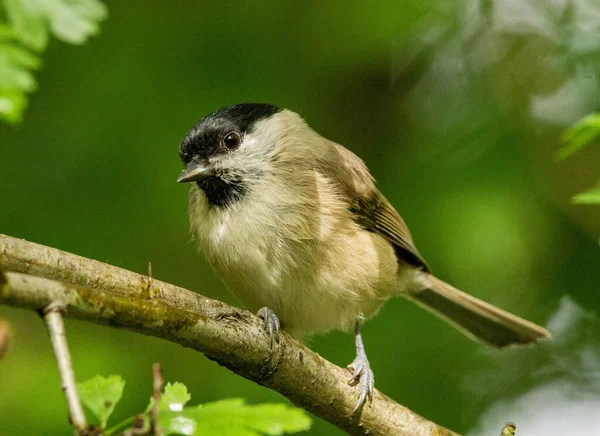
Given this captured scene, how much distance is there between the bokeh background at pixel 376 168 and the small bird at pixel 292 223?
20.2 inches

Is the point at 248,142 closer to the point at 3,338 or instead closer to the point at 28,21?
the point at 28,21

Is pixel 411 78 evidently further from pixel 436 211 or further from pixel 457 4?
pixel 436 211

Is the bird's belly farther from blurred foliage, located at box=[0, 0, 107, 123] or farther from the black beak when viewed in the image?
blurred foliage, located at box=[0, 0, 107, 123]

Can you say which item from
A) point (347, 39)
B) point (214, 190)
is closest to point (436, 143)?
point (347, 39)

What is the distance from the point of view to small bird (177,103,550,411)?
3834 millimetres

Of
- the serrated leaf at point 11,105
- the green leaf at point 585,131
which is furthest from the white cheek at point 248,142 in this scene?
the serrated leaf at point 11,105

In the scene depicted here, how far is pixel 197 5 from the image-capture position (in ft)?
16.0

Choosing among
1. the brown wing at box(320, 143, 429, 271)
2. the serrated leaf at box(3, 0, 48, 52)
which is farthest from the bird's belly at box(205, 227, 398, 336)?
the serrated leaf at box(3, 0, 48, 52)

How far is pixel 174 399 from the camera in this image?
204 cm

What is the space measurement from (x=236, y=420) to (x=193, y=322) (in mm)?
504

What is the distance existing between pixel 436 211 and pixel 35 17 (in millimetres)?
3498

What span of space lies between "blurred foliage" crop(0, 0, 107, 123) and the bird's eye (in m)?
2.36

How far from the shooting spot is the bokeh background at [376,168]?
183 inches

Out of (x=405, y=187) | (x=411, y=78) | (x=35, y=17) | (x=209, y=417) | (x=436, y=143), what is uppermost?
(x=411, y=78)
